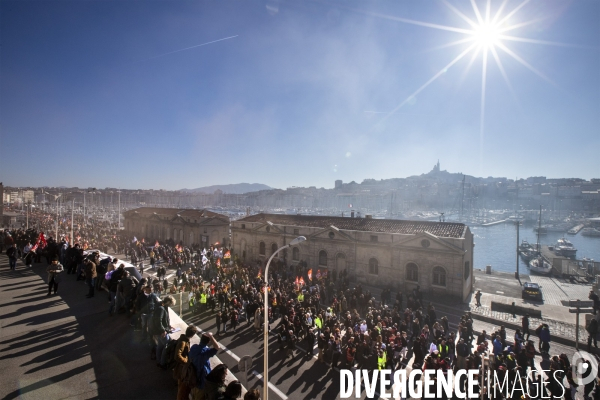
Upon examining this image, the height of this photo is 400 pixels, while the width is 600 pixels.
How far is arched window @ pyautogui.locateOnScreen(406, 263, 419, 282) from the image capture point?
83.0ft

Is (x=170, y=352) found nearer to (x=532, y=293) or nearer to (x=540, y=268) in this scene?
(x=532, y=293)

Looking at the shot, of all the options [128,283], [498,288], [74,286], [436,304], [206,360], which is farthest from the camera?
[498,288]

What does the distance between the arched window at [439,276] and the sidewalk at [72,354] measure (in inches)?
850

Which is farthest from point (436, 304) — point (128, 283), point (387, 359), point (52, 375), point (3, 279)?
point (3, 279)

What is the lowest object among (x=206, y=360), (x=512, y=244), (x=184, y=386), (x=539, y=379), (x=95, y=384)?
(x=512, y=244)

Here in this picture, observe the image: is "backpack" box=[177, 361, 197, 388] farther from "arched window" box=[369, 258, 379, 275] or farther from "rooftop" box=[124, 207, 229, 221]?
"rooftop" box=[124, 207, 229, 221]

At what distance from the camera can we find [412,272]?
25.5 metres

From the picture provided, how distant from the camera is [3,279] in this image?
12742 millimetres

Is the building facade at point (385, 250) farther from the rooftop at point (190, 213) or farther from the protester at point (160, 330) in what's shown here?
the protester at point (160, 330)

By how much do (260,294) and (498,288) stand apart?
972 inches

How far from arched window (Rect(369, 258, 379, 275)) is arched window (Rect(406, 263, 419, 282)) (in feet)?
8.94

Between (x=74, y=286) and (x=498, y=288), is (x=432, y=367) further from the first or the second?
(x=498, y=288)

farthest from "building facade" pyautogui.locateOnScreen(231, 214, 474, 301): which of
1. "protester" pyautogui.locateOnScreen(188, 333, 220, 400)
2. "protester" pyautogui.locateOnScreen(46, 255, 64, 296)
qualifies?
"protester" pyautogui.locateOnScreen(188, 333, 220, 400)

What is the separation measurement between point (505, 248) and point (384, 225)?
75326mm
